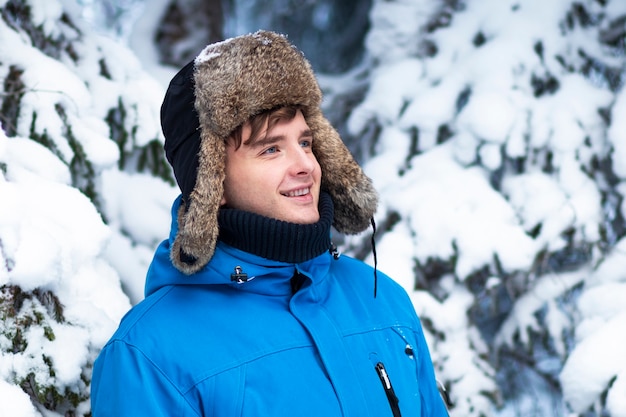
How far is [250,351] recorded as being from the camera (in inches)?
66.8

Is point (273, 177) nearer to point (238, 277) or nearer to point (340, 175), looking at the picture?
point (238, 277)

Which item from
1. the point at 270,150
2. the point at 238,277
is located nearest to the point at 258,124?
the point at 270,150

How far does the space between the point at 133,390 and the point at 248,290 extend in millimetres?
416

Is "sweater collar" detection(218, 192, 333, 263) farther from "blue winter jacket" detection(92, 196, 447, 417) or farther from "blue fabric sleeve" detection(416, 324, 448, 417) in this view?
"blue fabric sleeve" detection(416, 324, 448, 417)

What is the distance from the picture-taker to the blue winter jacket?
1.61 meters

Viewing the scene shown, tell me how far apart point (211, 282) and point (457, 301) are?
6.74 feet

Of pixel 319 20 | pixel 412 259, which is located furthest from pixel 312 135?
pixel 319 20

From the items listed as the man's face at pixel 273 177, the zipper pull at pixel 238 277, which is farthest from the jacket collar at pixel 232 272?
the man's face at pixel 273 177

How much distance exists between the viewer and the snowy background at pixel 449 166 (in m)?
2.51

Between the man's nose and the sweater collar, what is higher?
the man's nose

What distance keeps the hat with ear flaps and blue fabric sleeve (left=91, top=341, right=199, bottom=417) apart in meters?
0.28

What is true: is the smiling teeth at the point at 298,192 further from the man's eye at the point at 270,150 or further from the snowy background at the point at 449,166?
the snowy background at the point at 449,166

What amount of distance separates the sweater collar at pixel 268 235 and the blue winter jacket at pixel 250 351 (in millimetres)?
33

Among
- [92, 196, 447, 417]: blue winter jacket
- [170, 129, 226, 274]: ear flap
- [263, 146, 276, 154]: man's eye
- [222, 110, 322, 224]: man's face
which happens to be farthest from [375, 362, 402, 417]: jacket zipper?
[263, 146, 276, 154]: man's eye
